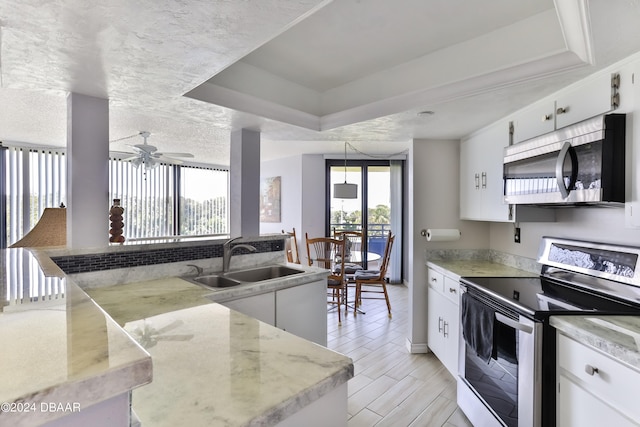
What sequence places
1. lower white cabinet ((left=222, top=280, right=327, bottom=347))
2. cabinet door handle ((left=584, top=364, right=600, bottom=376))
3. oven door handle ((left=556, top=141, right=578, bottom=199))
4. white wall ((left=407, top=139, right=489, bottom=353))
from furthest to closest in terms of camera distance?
white wall ((left=407, top=139, right=489, bottom=353))
lower white cabinet ((left=222, top=280, right=327, bottom=347))
oven door handle ((left=556, top=141, right=578, bottom=199))
cabinet door handle ((left=584, top=364, right=600, bottom=376))

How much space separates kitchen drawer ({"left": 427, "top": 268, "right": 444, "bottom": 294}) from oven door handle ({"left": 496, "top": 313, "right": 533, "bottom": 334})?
3.06ft

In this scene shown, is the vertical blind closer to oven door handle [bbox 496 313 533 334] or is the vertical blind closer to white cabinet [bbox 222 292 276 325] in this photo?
white cabinet [bbox 222 292 276 325]

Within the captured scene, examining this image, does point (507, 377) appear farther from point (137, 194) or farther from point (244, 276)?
point (137, 194)

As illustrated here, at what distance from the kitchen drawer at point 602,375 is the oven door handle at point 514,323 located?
12 cm

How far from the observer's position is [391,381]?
8.27 ft

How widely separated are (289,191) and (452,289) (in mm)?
4079

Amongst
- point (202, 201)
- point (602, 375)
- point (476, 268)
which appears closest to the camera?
point (602, 375)

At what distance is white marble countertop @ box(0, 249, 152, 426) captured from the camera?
1.24ft

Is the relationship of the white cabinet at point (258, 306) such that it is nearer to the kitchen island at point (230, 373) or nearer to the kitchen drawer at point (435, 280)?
the kitchen island at point (230, 373)

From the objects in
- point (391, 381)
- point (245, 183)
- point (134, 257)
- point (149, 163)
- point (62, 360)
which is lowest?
point (391, 381)

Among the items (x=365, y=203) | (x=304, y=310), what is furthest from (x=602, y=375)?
(x=365, y=203)

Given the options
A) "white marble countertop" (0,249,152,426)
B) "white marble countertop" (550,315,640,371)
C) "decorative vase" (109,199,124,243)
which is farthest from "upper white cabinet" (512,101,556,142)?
"decorative vase" (109,199,124,243)

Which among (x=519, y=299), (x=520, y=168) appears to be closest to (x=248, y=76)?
(x=520, y=168)

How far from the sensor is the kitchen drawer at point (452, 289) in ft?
7.91
